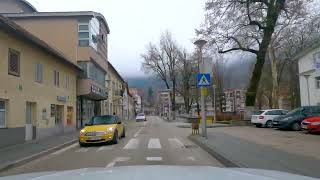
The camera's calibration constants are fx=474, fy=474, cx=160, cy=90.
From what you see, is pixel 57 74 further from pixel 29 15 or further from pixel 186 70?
pixel 186 70

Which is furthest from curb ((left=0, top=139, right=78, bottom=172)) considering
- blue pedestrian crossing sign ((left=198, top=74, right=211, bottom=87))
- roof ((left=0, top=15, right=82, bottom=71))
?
blue pedestrian crossing sign ((left=198, top=74, right=211, bottom=87))

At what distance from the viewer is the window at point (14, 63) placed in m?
21.7

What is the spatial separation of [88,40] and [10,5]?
10.0 metres

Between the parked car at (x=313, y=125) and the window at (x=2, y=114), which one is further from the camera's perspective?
the parked car at (x=313, y=125)

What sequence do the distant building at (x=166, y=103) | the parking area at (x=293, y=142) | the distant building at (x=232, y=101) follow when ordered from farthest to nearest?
the distant building at (x=166, y=103) → the distant building at (x=232, y=101) → the parking area at (x=293, y=142)

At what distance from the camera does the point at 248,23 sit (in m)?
38.6

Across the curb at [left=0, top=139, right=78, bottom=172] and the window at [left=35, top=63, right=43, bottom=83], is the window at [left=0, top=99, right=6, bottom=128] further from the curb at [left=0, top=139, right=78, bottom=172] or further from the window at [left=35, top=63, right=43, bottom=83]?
the window at [left=35, top=63, right=43, bottom=83]

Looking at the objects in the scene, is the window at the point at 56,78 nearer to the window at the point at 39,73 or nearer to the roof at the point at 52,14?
the window at the point at 39,73

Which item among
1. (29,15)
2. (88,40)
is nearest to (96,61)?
(88,40)

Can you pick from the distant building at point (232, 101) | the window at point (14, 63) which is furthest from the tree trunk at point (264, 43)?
the distant building at point (232, 101)

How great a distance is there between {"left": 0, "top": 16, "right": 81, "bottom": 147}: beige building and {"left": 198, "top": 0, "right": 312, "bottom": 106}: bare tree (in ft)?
40.9

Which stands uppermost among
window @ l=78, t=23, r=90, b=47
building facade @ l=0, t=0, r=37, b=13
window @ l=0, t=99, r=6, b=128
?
building facade @ l=0, t=0, r=37, b=13

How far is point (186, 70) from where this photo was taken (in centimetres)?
7500

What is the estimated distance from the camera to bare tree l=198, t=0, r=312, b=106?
37094mm
